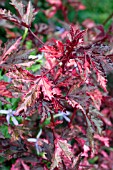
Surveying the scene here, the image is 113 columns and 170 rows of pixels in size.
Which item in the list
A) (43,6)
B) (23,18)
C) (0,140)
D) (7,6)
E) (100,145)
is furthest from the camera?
(43,6)

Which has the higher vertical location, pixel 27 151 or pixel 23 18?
pixel 23 18

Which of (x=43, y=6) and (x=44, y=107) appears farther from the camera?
(x=43, y=6)

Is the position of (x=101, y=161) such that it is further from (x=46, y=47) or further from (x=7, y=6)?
(x=7, y=6)

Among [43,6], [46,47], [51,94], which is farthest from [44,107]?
[43,6]

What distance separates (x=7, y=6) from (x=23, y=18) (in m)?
1.12

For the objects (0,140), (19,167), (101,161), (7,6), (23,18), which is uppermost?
(7,6)

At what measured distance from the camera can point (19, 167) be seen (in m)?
1.34

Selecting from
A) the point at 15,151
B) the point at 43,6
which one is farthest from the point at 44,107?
the point at 43,6

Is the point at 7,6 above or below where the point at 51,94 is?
above

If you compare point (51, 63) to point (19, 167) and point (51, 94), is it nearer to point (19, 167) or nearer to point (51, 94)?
point (51, 94)

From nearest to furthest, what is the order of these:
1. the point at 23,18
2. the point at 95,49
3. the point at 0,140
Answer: the point at 95,49
the point at 23,18
the point at 0,140

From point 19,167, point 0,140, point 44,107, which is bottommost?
point 19,167

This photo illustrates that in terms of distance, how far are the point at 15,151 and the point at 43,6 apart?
149cm

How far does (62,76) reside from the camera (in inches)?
47.3
